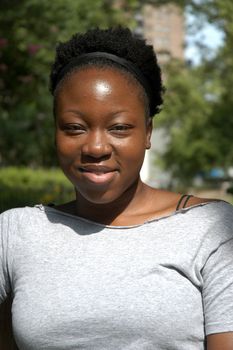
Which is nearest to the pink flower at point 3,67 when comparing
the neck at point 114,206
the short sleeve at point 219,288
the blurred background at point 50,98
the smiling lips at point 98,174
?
the blurred background at point 50,98

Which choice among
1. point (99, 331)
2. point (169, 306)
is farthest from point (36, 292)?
point (169, 306)

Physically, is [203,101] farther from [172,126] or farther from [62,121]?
[62,121]

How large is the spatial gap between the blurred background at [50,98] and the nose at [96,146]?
2.17ft

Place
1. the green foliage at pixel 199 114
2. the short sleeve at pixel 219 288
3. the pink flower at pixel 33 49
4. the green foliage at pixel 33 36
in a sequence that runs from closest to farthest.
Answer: the short sleeve at pixel 219 288, the green foliage at pixel 33 36, the pink flower at pixel 33 49, the green foliage at pixel 199 114

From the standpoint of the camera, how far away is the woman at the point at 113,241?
6.06 feet

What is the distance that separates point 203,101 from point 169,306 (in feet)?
81.7

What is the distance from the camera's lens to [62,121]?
202cm

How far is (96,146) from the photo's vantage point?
6.48 ft

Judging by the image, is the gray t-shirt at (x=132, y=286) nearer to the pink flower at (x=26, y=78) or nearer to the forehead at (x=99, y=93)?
the forehead at (x=99, y=93)

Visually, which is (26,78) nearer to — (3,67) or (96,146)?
(3,67)

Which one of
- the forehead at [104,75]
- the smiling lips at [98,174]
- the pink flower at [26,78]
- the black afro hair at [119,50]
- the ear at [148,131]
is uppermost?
the pink flower at [26,78]

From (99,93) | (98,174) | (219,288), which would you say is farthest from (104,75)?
(219,288)

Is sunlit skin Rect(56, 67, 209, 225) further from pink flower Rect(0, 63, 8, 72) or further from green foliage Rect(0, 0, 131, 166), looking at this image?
pink flower Rect(0, 63, 8, 72)

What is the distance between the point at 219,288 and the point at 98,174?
453mm
